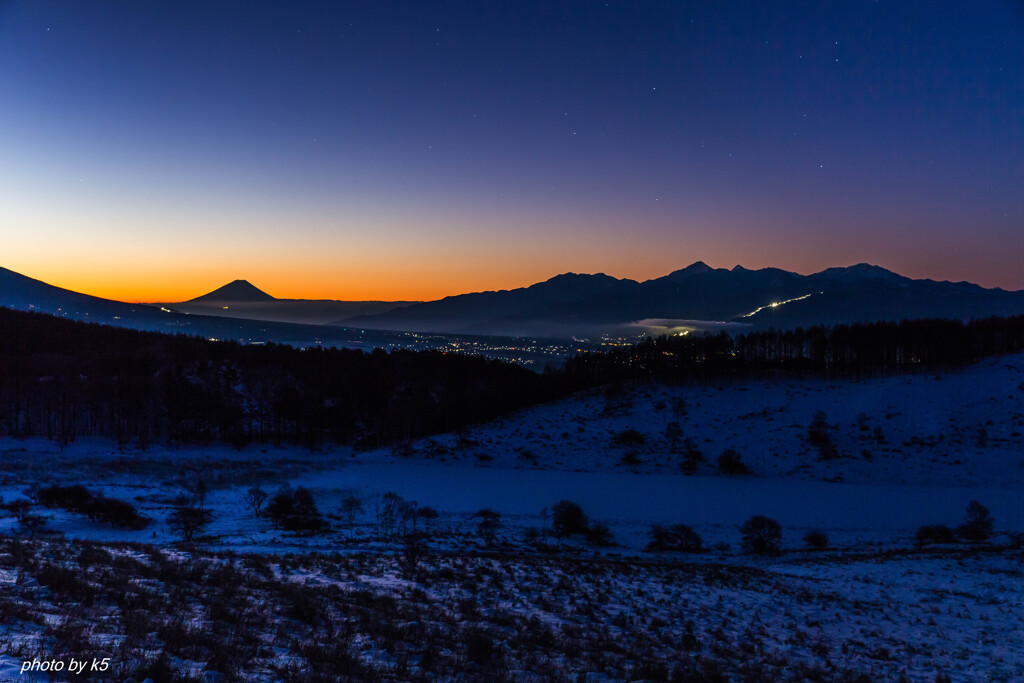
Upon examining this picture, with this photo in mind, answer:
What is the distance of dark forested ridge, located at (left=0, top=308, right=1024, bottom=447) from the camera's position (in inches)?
3819

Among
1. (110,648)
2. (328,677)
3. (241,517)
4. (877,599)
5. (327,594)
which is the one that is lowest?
(241,517)

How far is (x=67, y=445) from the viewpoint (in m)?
80.1

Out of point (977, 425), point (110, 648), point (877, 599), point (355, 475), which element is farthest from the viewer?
point (977, 425)

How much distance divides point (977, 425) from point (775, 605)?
285ft

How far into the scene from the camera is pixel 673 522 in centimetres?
4903

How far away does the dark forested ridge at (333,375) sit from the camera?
97.0 metres

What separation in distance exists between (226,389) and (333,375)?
23515 millimetres

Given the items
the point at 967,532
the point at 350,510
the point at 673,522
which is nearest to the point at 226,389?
the point at 350,510

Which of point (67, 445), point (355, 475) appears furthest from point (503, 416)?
point (67, 445)

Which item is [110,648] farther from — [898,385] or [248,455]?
[898,385]

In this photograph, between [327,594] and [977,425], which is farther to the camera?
[977,425]

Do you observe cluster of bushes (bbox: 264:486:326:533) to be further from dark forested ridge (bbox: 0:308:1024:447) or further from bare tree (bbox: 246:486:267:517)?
dark forested ridge (bbox: 0:308:1024:447)

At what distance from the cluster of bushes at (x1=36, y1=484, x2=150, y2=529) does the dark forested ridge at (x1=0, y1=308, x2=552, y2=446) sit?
176 feet

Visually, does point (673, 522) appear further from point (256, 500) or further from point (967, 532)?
point (256, 500)
